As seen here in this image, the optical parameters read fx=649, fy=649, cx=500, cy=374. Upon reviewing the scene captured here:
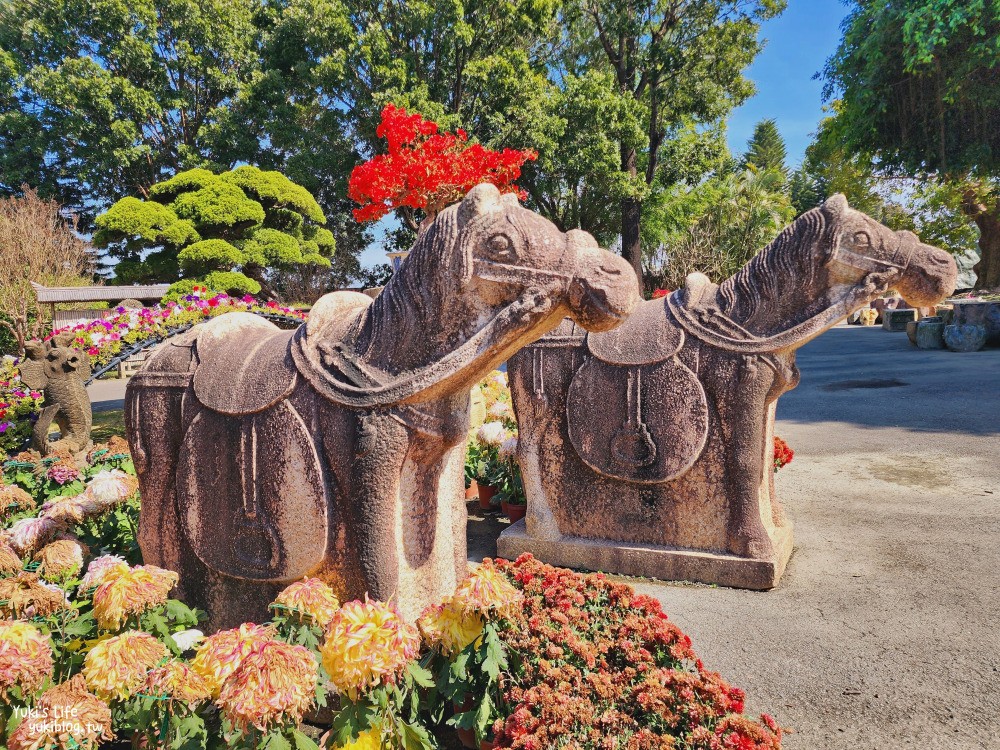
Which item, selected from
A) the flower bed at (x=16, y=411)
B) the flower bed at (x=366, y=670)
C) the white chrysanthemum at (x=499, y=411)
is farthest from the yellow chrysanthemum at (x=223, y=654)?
the flower bed at (x=16, y=411)

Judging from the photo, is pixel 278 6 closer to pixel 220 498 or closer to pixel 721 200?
pixel 721 200

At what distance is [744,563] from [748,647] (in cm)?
64

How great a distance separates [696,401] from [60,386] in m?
5.54

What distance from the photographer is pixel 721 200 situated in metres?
21.9

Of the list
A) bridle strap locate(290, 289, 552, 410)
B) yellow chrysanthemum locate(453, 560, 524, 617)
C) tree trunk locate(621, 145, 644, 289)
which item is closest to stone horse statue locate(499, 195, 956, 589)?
bridle strap locate(290, 289, 552, 410)

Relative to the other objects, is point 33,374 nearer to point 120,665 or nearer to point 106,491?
point 106,491

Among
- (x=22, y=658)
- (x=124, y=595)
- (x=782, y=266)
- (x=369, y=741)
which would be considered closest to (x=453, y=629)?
(x=369, y=741)

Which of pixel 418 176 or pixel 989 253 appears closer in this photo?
pixel 418 176

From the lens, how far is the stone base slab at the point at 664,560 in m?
3.37

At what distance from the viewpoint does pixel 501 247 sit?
198 cm

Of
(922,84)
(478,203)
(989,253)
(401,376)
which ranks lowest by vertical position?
(401,376)

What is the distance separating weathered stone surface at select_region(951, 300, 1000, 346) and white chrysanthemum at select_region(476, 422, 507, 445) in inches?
468

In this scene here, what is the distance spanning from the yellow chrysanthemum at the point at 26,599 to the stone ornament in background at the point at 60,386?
14.5 feet

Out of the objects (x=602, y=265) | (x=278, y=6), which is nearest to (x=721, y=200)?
(x=278, y=6)
